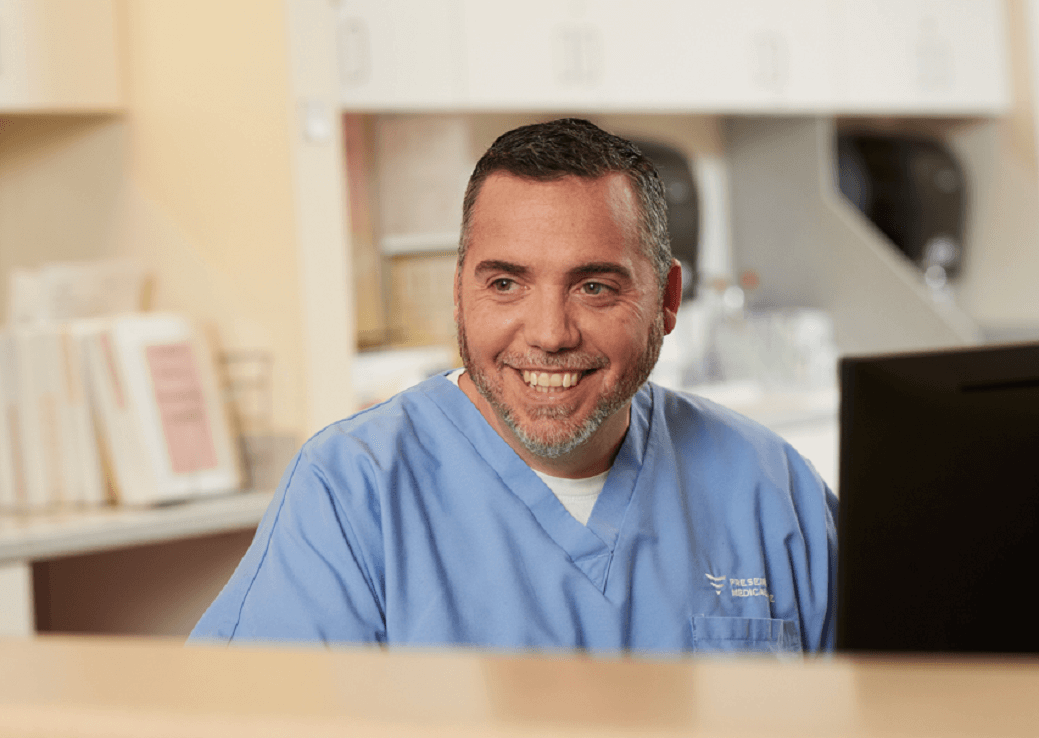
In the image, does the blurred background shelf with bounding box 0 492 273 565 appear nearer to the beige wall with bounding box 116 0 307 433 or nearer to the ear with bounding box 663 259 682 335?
the beige wall with bounding box 116 0 307 433

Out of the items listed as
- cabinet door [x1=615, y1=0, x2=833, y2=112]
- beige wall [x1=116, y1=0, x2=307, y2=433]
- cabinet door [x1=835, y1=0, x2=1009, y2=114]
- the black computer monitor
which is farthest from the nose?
cabinet door [x1=835, y1=0, x2=1009, y2=114]

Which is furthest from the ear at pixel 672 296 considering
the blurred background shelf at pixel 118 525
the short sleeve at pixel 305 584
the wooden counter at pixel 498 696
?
the blurred background shelf at pixel 118 525

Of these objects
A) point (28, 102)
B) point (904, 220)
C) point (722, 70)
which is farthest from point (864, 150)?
point (28, 102)

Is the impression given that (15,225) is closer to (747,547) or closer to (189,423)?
(189,423)

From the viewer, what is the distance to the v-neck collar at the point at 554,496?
113cm

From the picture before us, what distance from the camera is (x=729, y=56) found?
322 cm

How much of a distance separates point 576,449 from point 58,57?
5.27 feet

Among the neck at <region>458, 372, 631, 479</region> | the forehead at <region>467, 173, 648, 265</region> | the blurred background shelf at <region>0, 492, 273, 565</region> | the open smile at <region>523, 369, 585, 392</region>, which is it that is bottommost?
the blurred background shelf at <region>0, 492, 273, 565</region>

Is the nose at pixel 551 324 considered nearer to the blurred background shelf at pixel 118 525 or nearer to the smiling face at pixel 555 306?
the smiling face at pixel 555 306

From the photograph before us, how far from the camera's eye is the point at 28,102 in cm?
227

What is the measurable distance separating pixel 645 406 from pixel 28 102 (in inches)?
59.9

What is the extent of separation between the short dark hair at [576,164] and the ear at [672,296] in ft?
0.13

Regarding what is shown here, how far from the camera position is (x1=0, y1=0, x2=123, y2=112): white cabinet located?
2252 mm

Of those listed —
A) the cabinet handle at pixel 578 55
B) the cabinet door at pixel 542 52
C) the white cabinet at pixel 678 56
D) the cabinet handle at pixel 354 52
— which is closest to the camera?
the cabinet handle at pixel 354 52
